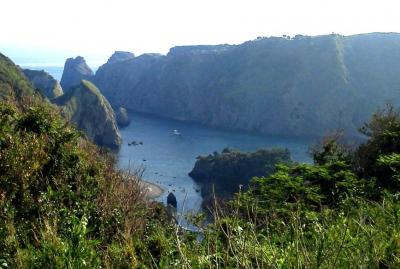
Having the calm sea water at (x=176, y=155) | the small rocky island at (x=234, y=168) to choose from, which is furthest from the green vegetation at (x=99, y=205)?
the small rocky island at (x=234, y=168)

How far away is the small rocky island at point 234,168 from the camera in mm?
114750

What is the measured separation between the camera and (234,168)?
396 ft

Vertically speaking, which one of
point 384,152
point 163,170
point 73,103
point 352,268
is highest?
point 352,268

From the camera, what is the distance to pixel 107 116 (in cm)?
18638

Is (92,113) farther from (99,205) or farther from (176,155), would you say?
(99,205)

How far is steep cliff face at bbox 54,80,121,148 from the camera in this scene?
591ft

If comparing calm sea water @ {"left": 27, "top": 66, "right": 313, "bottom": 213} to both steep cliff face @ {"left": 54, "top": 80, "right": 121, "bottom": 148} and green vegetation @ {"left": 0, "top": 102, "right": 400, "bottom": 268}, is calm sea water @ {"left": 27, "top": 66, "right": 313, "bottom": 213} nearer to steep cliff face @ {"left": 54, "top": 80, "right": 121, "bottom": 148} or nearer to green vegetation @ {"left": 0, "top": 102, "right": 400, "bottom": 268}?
steep cliff face @ {"left": 54, "top": 80, "right": 121, "bottom": 148}

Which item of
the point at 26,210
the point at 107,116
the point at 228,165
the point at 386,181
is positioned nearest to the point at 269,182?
the point at 386,181

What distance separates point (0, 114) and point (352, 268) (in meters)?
20.3

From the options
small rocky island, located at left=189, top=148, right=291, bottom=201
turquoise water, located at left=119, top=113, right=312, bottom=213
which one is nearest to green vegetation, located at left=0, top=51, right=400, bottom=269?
turquoise water, located at left=119, top=113, right=312, bottom=213

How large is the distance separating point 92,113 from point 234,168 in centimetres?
8468

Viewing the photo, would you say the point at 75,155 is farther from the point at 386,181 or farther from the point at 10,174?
the point at 386,181

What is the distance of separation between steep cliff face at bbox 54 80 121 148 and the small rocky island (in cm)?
6211

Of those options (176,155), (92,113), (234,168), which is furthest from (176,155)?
(234,168)
